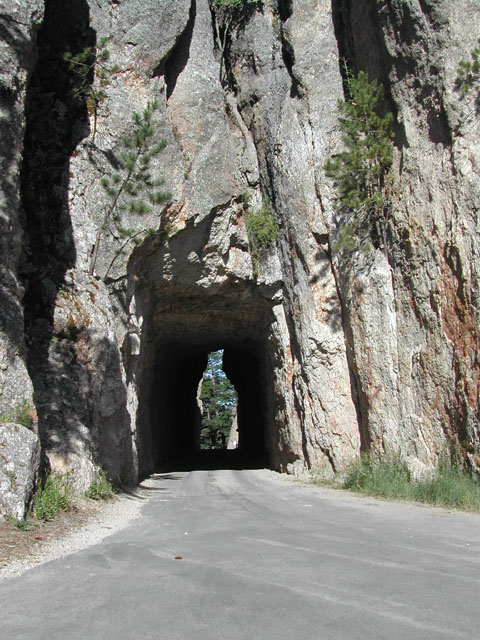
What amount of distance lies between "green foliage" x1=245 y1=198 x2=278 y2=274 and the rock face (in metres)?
0.12

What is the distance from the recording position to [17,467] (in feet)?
19.4

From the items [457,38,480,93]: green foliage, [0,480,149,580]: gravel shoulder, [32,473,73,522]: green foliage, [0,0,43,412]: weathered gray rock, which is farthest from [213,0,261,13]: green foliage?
[0,480,149,580]: gravel shoulder

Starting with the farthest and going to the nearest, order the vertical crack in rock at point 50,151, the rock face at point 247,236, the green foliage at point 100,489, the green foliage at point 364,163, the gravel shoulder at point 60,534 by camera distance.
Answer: the green foliage at point 364,163 < the vertical crack in rock at point 50,151 < the rock face at point 247,236 < the green foliage at point 100,489 < the gravel shoulder at point 60,534

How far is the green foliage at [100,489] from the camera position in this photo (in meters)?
8.36

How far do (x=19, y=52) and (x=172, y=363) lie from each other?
48.3ft

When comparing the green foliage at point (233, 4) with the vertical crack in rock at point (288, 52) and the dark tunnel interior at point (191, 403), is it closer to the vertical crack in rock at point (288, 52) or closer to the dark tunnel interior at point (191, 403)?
the vertical crack in rock at point (288, 52)

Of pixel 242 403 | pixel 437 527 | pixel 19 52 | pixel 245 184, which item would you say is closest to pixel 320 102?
pixel 245 184

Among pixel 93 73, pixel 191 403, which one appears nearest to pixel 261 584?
pixel 93 73

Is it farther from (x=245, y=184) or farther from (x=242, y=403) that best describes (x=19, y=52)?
(x=242, y=403)

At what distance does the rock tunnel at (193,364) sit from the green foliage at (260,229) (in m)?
1.17

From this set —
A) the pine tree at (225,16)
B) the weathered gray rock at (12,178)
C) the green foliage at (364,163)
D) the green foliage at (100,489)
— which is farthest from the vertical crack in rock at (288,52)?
the green foliage at (100,489)

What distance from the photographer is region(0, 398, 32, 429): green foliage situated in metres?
6.68

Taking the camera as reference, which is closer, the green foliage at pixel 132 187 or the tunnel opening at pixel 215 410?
the green foliage at pixel 132 187

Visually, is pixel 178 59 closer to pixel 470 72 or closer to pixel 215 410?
pixel 470 72
